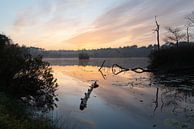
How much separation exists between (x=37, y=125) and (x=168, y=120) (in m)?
6.62

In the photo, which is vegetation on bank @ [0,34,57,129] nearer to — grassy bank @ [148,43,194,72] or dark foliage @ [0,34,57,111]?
dark foliage @ [0,34,57,111]

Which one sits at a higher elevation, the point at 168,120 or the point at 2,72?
the point at 2,72

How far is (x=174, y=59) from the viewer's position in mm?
55875

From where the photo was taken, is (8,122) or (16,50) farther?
(16,50)

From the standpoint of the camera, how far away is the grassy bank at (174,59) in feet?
174

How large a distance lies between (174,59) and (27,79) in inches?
1456

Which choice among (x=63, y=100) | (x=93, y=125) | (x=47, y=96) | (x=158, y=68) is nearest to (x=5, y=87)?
(x=47, y=96)

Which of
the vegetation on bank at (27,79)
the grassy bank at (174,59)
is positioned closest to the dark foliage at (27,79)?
the vegetation on bank at (27,79)

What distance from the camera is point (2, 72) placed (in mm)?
22500

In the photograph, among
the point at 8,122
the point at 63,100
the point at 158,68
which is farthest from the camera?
the point at 158,68

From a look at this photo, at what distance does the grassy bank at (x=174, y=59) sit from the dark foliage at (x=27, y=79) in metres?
33.1

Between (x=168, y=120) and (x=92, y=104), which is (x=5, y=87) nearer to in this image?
(x=92, y=104)

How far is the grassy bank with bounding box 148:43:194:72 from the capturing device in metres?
53.0

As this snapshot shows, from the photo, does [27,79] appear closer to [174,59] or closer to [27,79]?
[27,79]
